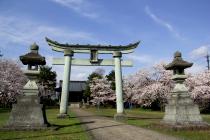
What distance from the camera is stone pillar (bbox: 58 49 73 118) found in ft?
83.1

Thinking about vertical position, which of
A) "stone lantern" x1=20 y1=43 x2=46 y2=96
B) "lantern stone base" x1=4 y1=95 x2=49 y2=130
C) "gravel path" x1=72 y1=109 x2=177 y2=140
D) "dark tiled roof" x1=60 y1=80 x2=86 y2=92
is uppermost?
"dark tiled roof" x1=60 y1=80 x2=86 y2=92

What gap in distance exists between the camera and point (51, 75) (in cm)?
6397

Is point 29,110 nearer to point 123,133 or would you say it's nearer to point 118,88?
point 123,133

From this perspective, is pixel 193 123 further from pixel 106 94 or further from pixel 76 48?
pixel 106 94

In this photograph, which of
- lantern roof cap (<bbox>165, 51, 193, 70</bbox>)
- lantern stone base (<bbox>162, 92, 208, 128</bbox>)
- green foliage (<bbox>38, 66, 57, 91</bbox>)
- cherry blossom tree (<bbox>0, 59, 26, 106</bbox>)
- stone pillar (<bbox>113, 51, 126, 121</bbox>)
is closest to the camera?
lantern stone base (<bbox>162, 92, 208, 128</bbox>)

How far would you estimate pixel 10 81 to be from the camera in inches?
1710

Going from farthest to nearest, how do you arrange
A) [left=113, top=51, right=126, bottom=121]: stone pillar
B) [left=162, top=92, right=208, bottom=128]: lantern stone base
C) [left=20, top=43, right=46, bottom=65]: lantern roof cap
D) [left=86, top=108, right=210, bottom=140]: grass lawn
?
1. [left=113, top=51, right=126, bottom=121]: stone pillar
2. [left=20, top=43, right=46, bottom=65]: lantern roof cap
3. [left=162, top=92, right=208, bottom=128]: lantern stone base
4. [left=86, top=108, right=210, bottom=140]: grass lawn

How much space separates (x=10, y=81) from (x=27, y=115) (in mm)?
30397

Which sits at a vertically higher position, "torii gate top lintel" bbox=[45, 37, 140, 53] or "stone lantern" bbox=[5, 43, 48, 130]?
"torii gate top lintel" bbox=[45, 37, 140, 53]

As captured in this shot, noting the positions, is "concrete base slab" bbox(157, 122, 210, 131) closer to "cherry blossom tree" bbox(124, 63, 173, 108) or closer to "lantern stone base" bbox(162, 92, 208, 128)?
"lantern stone base" bbox(162, 92, 208, 128)

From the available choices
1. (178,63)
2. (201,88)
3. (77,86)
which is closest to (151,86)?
(201,88)

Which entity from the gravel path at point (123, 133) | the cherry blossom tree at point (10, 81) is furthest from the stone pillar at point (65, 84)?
the cherry blossom tree at point (10, 81)

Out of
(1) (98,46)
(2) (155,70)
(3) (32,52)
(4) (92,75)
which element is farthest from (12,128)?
(4) (92,75)


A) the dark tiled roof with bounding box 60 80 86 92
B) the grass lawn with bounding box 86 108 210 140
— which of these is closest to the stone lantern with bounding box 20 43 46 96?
the grass lawn with bounding box 86 108 210 140
